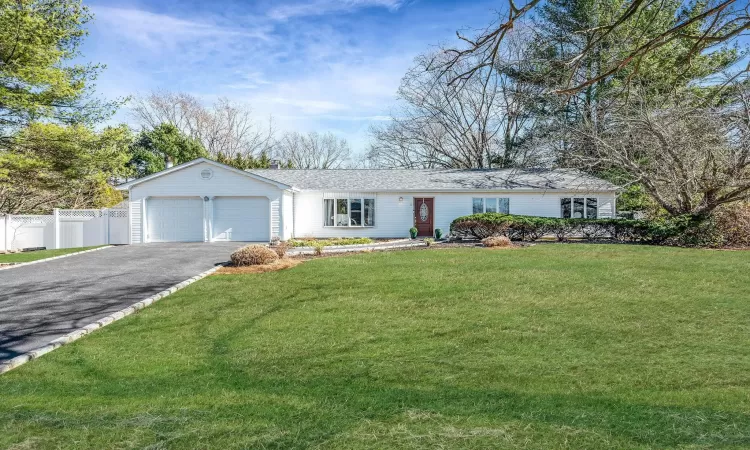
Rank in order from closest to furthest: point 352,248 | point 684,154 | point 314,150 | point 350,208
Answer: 1. point 684,154
2. point 352,248
3. point 350,208
4. point 314,150

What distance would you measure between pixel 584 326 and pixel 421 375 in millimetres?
3159

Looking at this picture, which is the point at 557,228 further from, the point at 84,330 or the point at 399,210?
the point at 84,330

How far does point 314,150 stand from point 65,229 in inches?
1210

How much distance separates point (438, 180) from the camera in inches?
956

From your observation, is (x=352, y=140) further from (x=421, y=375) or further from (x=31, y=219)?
(x=421, y=375)

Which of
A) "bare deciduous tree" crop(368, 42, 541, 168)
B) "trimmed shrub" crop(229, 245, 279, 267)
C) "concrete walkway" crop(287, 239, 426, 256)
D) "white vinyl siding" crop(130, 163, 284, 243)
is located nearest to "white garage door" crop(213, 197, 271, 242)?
"white vinyl siding" crop(130, 163, 284, 243)

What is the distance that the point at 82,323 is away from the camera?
7.60 m

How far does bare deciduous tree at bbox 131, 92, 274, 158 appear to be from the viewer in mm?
42094

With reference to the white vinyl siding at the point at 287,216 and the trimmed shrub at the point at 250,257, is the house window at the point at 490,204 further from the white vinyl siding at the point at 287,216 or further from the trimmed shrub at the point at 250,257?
the trimmed shrub at the point at 250,257

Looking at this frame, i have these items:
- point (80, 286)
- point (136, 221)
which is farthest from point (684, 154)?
point (136, 221)

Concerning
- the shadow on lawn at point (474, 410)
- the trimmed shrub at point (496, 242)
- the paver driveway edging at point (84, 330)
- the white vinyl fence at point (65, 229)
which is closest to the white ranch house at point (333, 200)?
the white vinyl fence at point (65, 229)

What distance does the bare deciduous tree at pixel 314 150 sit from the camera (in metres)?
48.8

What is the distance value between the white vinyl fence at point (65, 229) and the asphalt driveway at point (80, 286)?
415 cm

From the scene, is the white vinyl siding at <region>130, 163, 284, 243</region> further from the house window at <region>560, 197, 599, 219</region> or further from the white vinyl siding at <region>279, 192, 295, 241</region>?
the house window at <region>560, 197, 599, 219</region>
